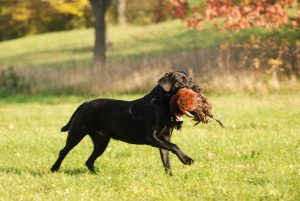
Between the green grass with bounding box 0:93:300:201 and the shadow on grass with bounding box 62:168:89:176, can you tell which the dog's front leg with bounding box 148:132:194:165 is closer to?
the green grass with bounding box 0:93:300:201

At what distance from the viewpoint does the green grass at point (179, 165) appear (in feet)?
21.1

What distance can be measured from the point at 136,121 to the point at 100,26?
18.8 meters

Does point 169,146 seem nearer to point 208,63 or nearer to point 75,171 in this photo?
point 75,171

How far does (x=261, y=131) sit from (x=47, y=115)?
661cm

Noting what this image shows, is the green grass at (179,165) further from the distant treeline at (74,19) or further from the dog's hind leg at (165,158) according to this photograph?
the distant treeline at (74,19)

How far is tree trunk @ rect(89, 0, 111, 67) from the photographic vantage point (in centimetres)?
2500

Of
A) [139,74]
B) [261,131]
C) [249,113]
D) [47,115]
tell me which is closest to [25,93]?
[139,74]

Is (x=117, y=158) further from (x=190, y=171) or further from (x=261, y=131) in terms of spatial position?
(x=261, y=131)

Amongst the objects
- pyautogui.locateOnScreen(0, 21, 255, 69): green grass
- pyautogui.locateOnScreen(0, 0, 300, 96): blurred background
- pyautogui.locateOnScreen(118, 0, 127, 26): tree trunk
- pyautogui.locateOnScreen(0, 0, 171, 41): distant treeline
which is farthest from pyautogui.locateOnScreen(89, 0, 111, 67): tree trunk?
pyautogui.locateOnScreen(0, 0, 171, 41): distant treeline

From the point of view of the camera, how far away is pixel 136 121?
7461 millimetres

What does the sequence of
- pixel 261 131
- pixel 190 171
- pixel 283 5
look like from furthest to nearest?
pixel 283 5 → pixel 261 131 → pixel 190 171

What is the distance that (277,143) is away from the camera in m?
9.46

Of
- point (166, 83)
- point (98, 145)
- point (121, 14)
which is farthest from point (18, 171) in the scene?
point (121, 14)

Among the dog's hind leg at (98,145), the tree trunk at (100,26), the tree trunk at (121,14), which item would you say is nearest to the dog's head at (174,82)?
the dog's hind leg at (98,145)
